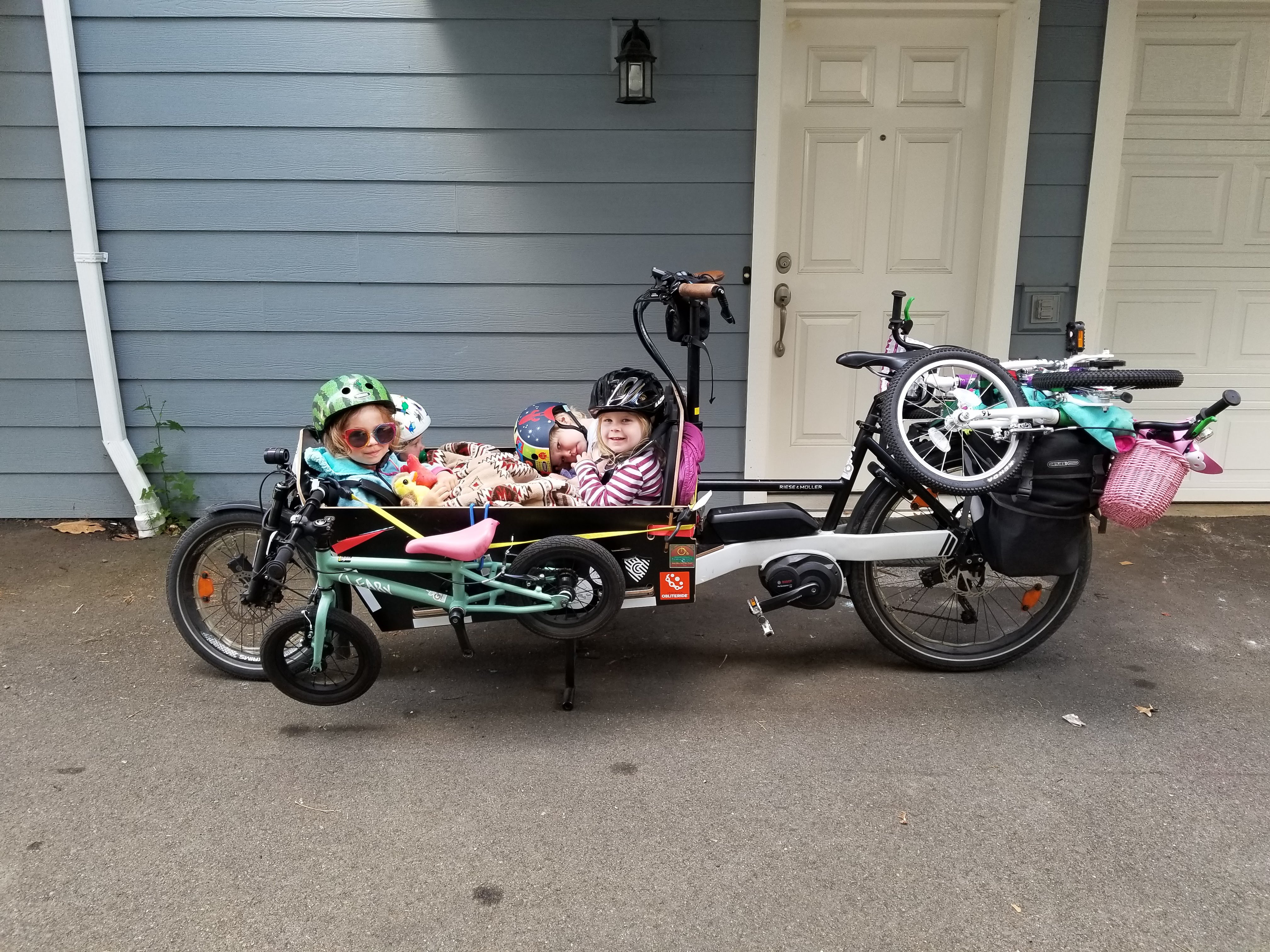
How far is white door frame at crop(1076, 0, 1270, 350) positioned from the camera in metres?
4.10

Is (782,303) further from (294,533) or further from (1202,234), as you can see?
(294,533)

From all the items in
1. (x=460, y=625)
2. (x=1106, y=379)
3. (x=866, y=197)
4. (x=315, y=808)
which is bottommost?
(x=315, y=808)

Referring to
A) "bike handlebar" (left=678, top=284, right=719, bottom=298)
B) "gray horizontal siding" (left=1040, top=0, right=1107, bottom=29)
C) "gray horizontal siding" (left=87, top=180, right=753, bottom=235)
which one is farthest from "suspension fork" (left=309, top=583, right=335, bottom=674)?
"gray horizontal siding" (left=1040, top=0, right=1107, bottom=29)

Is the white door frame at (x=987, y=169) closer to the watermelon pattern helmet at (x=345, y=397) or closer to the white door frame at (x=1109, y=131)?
the white door frame at (x=1109, y=131)

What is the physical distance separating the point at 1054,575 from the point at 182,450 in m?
4.01

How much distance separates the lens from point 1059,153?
4238 millimetres

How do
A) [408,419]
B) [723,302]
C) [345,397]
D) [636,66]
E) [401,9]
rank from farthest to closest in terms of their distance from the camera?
[401,9] → [636,66] → [408,419] → [723,302] → [345,397]

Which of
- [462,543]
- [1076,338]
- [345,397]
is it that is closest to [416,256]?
[345,397]

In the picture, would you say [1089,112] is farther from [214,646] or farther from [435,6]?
[214,646]

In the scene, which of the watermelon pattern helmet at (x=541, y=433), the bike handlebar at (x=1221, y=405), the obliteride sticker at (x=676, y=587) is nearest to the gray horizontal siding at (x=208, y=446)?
the watermelon pattern helmet at (x=541, y=433)

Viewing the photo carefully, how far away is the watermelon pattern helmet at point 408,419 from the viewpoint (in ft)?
9.73

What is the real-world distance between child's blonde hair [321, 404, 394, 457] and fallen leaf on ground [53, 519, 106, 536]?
2.42m

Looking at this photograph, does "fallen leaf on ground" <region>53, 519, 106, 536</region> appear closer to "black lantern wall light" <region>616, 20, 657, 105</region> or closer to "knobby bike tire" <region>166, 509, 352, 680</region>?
"knobby bike tire" <region>166, 509, 352, 680</region>

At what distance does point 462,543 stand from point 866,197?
2.90 m
